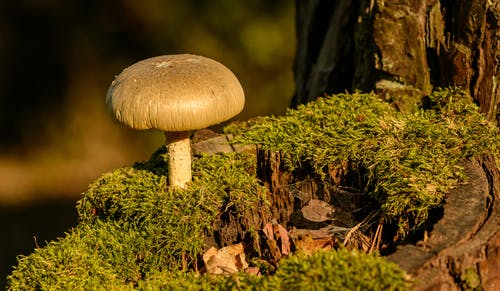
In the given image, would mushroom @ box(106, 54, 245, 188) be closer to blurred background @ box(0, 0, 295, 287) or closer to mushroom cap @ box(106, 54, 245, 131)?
mushroom cap @ box(106, 54, 245, 131)

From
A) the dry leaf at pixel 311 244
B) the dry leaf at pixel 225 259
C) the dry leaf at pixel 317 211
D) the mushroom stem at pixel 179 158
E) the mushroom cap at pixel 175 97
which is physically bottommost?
the dry leaf at pixel 225 259

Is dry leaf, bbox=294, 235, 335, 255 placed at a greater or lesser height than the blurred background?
lesser

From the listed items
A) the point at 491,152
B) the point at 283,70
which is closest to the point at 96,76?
the point at 283,70

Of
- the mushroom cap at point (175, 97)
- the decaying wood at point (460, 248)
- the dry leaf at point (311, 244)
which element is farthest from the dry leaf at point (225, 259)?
the decaying wood at point (460, 248)

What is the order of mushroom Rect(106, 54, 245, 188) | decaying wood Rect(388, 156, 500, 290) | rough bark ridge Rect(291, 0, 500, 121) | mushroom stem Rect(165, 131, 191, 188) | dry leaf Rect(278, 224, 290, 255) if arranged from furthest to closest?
rough bark ridge Rect(291, 0, 500, 121), mushroom stem Rect(165, 131, 191, 188), dry leaf Rect(278, 224, 290, 255), mushroom Rect(106, 54, 245, 188), decaying wood Rect(388, 156, 500, 290)

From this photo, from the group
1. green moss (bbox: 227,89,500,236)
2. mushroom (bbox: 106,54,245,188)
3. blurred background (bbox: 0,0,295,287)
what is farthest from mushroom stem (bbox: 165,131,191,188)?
blurred background (bbox: 0,0,295,287)

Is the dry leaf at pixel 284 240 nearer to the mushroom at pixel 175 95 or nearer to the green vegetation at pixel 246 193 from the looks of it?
the green vegetation at pixel 246 193

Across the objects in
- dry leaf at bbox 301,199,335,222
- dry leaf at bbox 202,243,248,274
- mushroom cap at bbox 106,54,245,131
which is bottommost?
dry leaf at bbox 202,243,248,274
